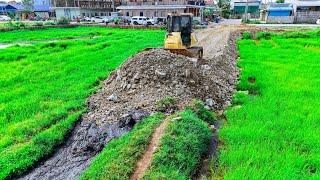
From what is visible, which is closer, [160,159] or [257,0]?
[160,159]

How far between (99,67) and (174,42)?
3.66 m

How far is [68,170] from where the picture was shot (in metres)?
6.63

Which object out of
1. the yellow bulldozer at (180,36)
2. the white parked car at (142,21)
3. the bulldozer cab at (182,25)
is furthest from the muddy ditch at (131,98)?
the white parked car at (142,21)

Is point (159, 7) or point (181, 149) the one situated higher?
point (159, 7)

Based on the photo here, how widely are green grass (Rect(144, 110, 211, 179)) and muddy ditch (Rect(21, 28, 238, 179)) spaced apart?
1170 mm

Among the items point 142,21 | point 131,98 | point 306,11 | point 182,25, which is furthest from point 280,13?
point 131,98

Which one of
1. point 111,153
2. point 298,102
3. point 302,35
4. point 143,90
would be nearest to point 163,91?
point 143,90

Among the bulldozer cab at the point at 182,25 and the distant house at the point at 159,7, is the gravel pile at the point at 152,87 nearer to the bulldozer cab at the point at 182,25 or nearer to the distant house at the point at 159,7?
the bulldozer cab at the point at 182,25

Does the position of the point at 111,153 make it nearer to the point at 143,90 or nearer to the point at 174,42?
the point at 143,90

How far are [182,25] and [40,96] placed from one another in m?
7.52

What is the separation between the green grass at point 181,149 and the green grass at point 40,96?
2.80 m

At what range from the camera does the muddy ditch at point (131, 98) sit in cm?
705

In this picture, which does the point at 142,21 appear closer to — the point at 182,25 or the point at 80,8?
the point at 80,8

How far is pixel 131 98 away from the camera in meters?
9.38
